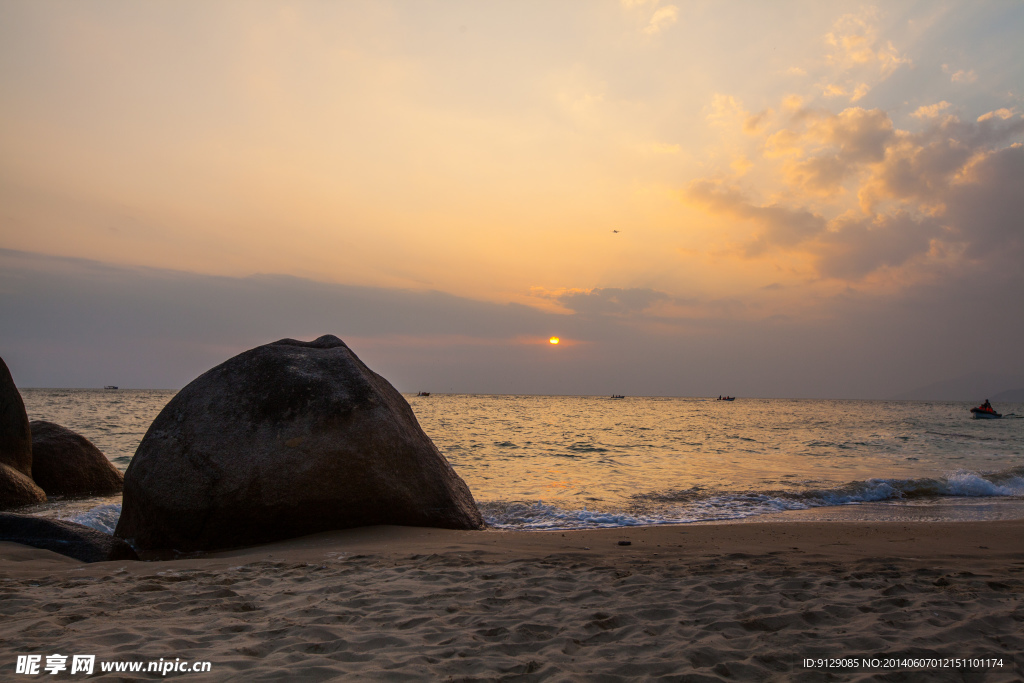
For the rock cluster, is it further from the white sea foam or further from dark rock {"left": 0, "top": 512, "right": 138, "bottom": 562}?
dark rock {"left": 0, "top": 512, "right": 138, "bottom": 562}

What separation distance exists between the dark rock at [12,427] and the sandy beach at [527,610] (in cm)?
520

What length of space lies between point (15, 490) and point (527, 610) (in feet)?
32.2

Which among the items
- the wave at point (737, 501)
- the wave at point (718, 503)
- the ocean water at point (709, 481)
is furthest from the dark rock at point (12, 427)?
the wave at point (737, 501)

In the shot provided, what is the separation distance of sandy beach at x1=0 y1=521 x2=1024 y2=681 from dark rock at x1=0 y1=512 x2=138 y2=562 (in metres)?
0.18

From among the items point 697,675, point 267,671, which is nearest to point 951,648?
point 697,675

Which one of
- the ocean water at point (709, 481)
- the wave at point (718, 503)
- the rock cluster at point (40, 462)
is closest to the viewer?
the wave at point (718, 503)

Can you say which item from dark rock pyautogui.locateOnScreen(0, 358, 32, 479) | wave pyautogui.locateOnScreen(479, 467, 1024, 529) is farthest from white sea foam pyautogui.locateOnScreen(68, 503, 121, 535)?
wave pyautogui.locateOnScreen(479, 467, 1024, 529)

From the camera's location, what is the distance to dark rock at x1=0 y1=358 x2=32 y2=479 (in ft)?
31.3

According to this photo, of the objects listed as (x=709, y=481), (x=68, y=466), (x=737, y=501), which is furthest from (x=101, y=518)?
(x=709, y=481)

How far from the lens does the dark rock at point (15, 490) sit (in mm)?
9008

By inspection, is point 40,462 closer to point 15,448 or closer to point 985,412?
point 15,448

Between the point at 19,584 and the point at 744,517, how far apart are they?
367 inches

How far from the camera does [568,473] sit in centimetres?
1409

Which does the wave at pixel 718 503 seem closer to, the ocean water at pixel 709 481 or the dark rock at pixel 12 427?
the ocean water at pixel 709 481
